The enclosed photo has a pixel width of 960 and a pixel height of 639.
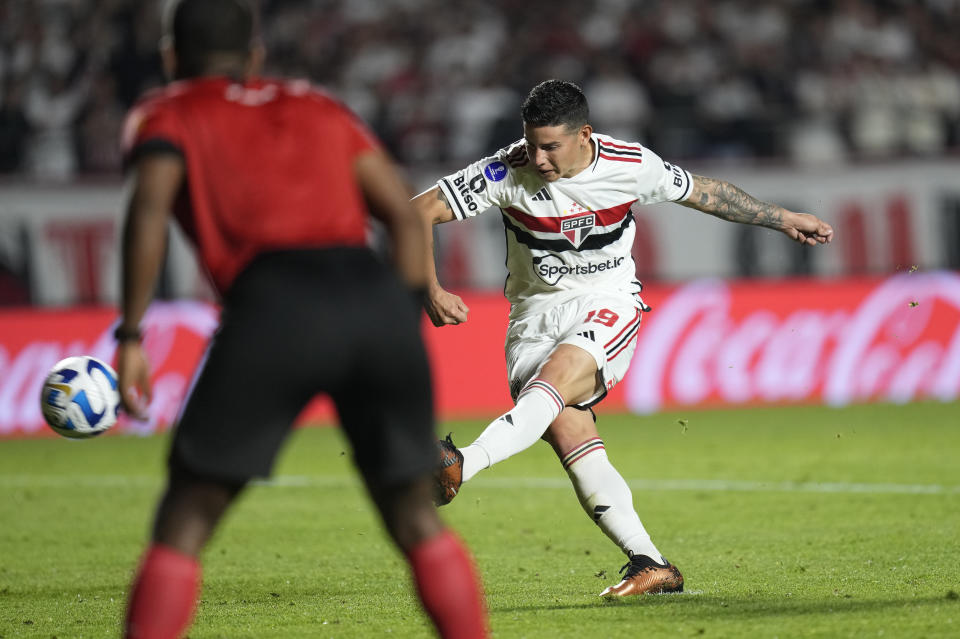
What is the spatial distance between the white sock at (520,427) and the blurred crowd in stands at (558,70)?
12.1 metres

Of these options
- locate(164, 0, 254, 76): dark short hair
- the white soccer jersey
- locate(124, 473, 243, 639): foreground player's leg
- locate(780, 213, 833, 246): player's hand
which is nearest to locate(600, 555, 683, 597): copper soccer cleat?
the white soccer jersey

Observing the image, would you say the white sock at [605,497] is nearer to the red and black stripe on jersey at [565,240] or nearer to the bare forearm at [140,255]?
the red and black stripe on jersey at [565,240]

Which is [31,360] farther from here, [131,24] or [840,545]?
[840,545]

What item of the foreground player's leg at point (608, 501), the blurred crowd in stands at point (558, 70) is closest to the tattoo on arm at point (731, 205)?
the foreground player's leg at point (608, 501)

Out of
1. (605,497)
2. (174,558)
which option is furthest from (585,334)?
(174,558)

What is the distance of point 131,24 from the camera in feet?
59.9

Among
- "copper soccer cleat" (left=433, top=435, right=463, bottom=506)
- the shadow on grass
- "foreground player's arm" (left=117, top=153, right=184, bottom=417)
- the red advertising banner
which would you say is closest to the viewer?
"foreground player's arm" (left=117, top=153, right=184, bottom=417)

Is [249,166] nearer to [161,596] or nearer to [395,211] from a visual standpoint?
[395,211]

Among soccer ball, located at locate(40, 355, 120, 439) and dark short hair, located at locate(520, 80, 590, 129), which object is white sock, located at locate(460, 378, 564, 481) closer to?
dark short hair, located at locate(520, 80, 590, 129)

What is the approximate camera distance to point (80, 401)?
514 cm

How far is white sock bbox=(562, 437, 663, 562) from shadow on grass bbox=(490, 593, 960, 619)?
10.8 inches

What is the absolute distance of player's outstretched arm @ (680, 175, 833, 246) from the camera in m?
5.77

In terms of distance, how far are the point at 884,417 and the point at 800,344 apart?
189 centimetres

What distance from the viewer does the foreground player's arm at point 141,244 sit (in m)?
3.32
